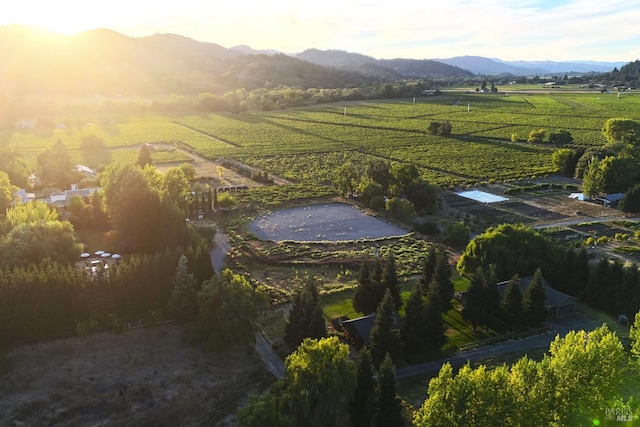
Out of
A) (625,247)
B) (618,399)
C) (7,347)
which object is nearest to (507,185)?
(625,247)

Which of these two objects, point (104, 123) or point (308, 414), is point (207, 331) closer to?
point (308, 414)

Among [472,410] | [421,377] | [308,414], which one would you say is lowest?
[421,377]

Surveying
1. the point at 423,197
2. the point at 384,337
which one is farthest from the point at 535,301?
the point at 423,197

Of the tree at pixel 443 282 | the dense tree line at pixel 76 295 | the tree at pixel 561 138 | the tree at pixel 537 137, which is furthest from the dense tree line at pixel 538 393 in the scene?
the tree at pixel 537 137

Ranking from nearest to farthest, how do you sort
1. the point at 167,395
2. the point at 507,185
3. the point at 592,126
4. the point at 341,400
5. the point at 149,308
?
1. the point at 341,400
2. the point at 167,395
3. the point at 149,308
4. the point at 507,185
5. the point at 592,126

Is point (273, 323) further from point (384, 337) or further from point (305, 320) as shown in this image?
point (384, 337)
